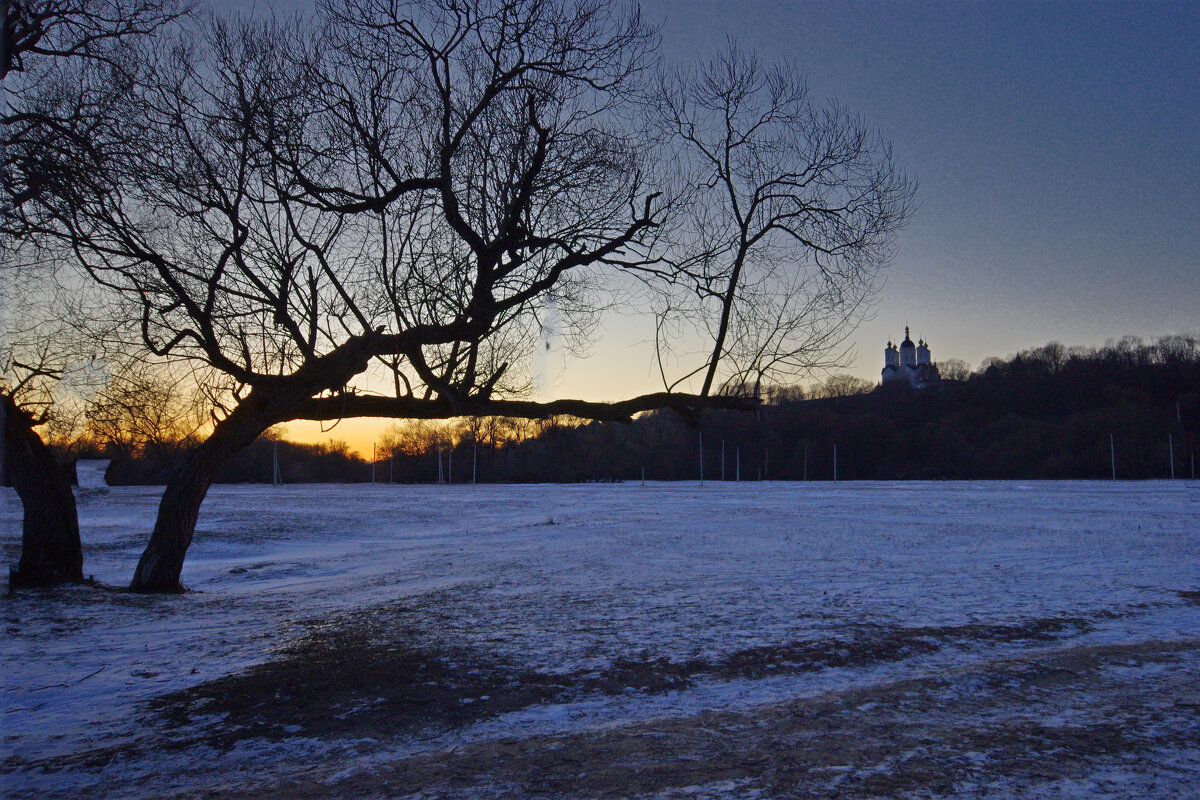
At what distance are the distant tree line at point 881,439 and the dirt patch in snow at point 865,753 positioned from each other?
84402 mm

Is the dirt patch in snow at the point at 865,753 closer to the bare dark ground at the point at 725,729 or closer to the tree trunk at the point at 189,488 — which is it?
the bare dark ground at the point at 725,729

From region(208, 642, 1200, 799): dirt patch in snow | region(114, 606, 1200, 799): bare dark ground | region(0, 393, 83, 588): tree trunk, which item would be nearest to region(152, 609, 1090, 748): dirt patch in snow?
region(114, 606, 1200, 799): bare dark ground

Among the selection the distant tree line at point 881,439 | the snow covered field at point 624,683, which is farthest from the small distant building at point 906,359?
the snow covered field at point 624,683

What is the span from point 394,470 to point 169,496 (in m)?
110

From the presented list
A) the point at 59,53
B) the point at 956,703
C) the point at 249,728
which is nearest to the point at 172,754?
the point at 249,728

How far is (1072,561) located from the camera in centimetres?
1405

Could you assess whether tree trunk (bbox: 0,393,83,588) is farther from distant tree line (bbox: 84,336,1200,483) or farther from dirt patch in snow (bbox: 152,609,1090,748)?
distant tree line (bbox: 84,336,1200,483)

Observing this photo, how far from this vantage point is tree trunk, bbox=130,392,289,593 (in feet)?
33.9

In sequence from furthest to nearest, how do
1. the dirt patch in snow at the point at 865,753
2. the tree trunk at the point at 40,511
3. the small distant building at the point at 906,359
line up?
1. the small distant building at the point at 906,359
2. the tree trunk at the point at 40,511
3. the dirt patch in snow at the point at 865,753

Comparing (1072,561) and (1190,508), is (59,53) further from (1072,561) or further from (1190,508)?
(1190,508)

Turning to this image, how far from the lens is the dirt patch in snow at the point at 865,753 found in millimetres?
3996

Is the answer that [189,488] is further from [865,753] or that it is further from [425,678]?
[865,753]

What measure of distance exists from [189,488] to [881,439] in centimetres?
11275

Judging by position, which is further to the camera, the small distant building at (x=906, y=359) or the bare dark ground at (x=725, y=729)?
the small distant building at (x=906, y=359)
